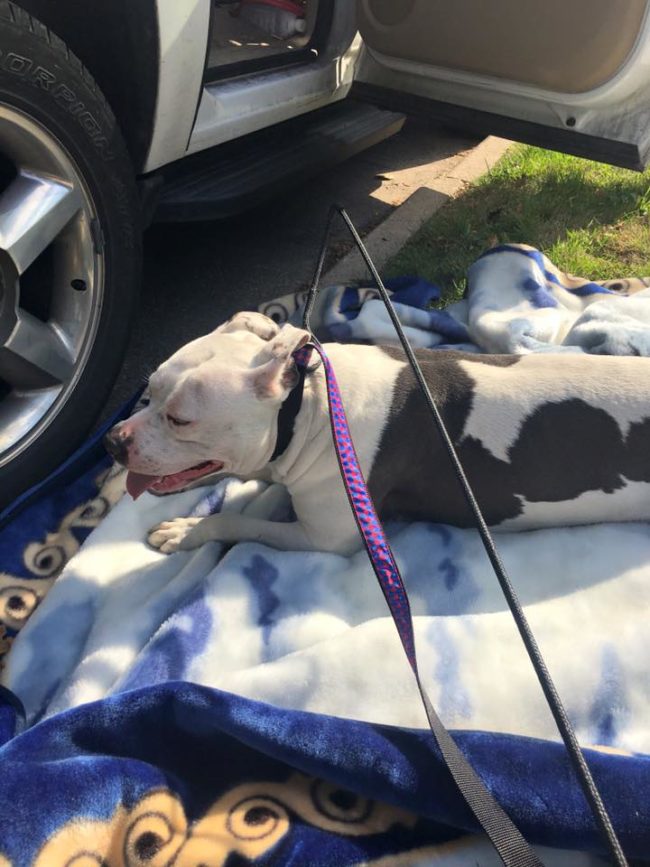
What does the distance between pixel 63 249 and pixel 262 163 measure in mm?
1204

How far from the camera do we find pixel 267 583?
2.34 meters

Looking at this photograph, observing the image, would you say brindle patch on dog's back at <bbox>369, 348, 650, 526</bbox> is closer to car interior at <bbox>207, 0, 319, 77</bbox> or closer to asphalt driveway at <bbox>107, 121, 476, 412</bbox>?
asphalt driveway at <bbox>107, 121, 476, 412</bbox>

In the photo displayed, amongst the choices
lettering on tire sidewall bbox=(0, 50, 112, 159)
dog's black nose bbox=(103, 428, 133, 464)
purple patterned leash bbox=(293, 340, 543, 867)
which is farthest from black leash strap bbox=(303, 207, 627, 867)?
lettering on tire sidewall bbox=(0, 50, 112, 159)

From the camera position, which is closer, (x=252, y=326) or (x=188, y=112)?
(x=252, y=326)

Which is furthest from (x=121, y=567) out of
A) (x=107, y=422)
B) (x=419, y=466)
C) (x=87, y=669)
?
(x=419, y=466)

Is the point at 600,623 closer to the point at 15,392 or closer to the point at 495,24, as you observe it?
the point at 15,392

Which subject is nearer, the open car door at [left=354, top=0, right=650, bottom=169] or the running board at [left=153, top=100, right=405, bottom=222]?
the running board at [left=153, top=100, right=405, bottom=222]

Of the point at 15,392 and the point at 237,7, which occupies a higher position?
the point at 237,7

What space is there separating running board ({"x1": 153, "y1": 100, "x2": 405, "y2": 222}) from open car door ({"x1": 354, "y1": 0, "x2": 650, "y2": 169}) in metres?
0.24

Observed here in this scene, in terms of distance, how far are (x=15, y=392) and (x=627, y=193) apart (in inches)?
168

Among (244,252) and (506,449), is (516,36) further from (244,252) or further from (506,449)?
(506,449)

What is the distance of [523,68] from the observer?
3621mm

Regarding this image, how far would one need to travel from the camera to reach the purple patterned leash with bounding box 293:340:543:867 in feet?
4.62

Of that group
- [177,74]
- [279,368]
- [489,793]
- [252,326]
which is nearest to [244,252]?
[177,74]
